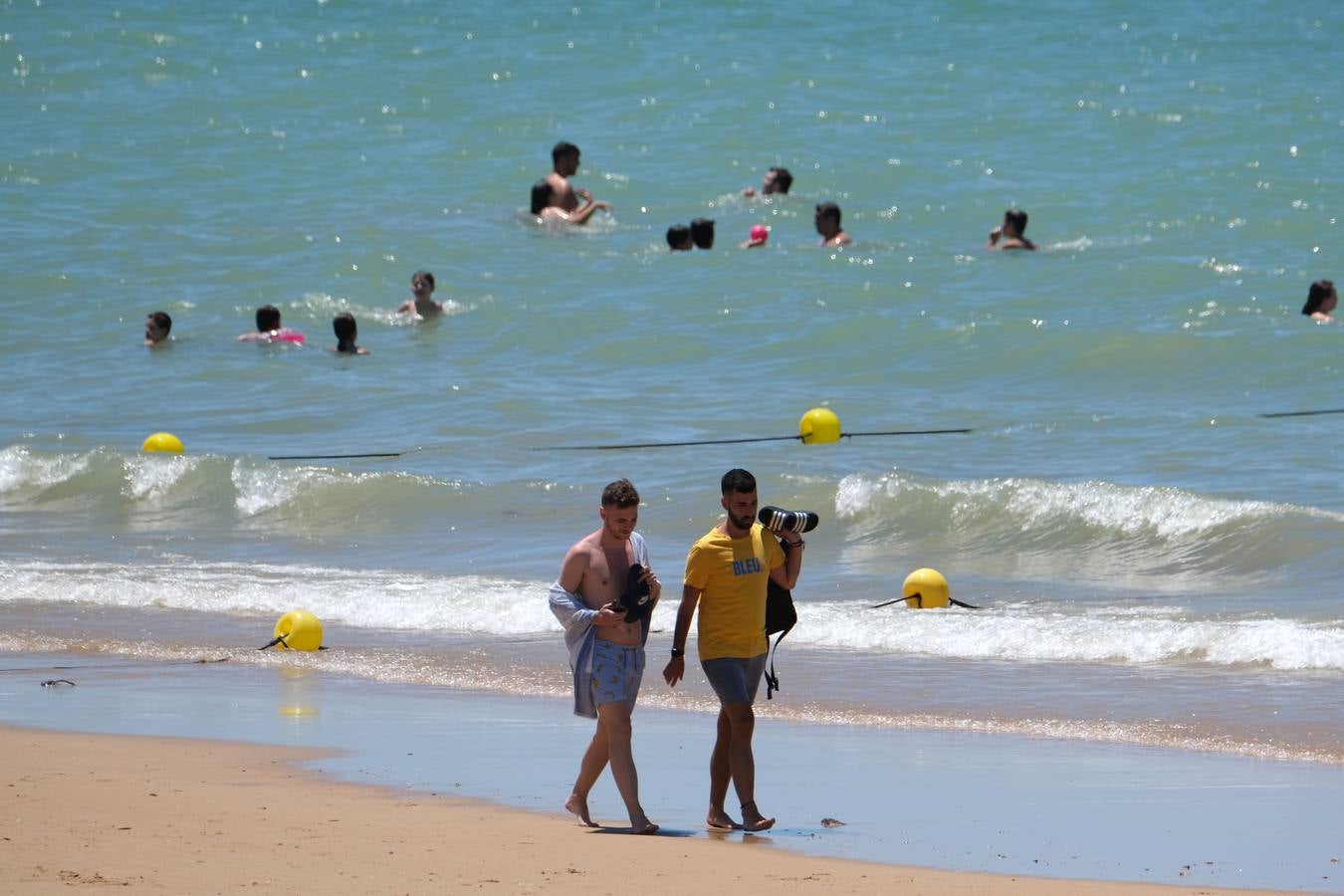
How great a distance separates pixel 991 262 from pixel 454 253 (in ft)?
20.9

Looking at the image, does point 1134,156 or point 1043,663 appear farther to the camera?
point 1134,156

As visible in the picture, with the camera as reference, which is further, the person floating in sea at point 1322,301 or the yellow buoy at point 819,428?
the person floating in sea at point 1322,301

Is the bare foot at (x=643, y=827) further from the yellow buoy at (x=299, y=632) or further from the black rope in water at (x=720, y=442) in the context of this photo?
the black rope in water at (x=720, y=442)

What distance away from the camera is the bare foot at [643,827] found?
647 cm

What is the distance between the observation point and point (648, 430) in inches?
663

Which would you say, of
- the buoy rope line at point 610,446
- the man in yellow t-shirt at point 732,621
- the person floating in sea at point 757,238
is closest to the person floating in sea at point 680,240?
the person floating in sea at point 757,238

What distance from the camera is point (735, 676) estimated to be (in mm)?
6785

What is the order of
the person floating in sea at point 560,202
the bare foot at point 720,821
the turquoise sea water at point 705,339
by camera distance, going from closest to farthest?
the bare foot at point 720,821 < the turquoise sea water at point 705,339 < the person floating in sea at point 560,202

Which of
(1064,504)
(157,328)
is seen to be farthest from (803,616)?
(157,328)

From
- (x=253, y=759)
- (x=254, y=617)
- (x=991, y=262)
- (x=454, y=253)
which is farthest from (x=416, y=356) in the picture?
(x=253, y=759)

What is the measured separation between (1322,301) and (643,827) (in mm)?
13879

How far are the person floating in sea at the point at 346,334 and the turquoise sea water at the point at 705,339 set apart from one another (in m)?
0.16

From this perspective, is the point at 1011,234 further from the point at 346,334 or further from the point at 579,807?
the point at 579,807

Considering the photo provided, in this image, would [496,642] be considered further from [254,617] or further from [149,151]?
[149,151]
